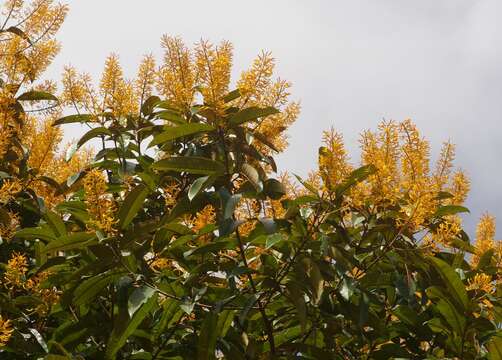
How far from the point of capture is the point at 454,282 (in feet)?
7.88

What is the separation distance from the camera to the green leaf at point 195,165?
92.7 inches

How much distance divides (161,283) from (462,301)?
1.07 metres

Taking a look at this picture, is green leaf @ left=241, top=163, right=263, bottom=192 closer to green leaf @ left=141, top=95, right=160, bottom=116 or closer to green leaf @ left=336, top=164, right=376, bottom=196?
green leaf @ left=336, top=164, right=376, bottom=196

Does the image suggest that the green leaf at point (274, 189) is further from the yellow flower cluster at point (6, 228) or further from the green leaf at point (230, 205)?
the yellow flower cluster at point (6, 228)

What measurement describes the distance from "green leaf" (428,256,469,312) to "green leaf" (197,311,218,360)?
2.62ft

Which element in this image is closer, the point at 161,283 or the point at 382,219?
the point at 161,283

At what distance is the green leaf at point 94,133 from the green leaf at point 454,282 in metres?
1.43

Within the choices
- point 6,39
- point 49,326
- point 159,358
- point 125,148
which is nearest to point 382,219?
point 159,358

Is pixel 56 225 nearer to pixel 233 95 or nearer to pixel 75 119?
pixel 75 119

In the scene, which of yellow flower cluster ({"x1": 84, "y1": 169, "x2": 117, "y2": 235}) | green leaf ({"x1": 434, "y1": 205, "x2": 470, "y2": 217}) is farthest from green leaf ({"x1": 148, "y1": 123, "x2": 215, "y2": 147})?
green leaf ({"x1": 434, "y1": 205, "x2": 470, "y2": 217})

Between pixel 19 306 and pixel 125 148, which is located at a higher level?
pixel 125 148

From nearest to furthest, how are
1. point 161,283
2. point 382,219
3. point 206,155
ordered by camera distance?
point 161,283, point 382,219, point 206,155

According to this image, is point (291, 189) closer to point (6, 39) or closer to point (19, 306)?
point (19, 306)

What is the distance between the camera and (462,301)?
7.89 feet
